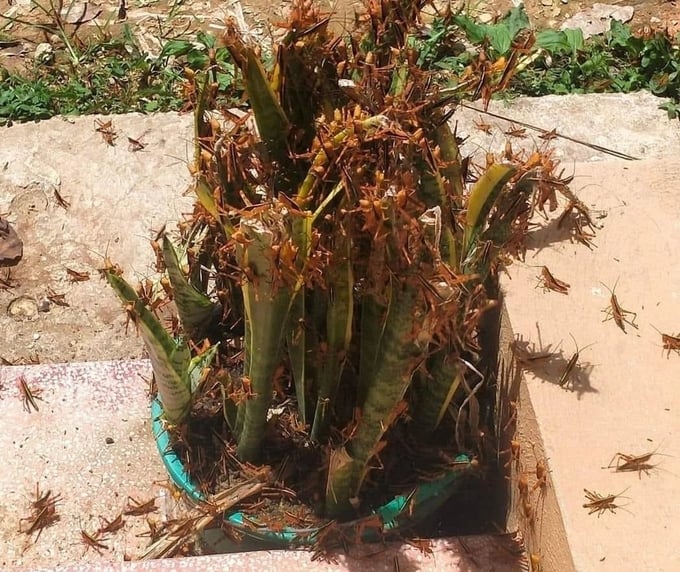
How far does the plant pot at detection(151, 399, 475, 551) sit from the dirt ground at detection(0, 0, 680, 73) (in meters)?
2.44

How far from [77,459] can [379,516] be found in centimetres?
75

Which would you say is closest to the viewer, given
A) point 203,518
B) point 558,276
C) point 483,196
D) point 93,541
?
point 483,196

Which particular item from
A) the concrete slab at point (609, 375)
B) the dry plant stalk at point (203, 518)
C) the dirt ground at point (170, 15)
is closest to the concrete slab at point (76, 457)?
the dry plant stalk at point (203, 518)

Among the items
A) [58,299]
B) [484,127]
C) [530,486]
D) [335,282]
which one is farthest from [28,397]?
[484,127]

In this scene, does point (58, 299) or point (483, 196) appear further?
point (58, 299)

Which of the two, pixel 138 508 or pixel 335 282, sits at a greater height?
pixel 335 282

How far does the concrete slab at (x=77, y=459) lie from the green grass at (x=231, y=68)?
1416 millimetres

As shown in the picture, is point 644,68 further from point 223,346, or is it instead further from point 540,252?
point 223,346

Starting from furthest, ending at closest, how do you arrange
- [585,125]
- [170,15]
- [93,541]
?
1. [170,15]
2. [585,125]
3. [93,541]

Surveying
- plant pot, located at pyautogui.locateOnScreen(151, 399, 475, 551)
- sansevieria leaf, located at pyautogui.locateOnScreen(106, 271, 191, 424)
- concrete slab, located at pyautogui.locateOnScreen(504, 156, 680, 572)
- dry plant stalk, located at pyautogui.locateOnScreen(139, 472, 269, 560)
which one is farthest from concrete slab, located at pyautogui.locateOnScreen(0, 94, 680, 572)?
sansevieria leaf, located at pyautogui.locateOnScreen(106, 271, 191, 424)

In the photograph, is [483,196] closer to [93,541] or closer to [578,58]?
[93,541]

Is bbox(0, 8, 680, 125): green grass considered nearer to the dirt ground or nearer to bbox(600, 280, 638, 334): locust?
the dirt ground

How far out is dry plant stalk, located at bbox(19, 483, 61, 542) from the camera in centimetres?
178

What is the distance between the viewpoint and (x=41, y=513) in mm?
1785
